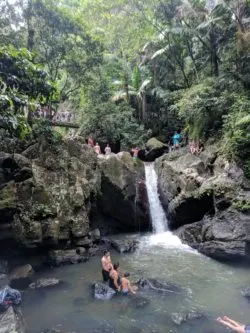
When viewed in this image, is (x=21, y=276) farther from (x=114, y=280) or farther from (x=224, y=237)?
(x=224, y=237)

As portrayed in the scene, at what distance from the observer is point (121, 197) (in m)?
17.6

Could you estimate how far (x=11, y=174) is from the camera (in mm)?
13547

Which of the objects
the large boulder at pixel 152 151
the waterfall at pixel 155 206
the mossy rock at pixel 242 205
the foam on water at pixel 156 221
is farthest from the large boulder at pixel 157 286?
the large boulder at pixel 152 151

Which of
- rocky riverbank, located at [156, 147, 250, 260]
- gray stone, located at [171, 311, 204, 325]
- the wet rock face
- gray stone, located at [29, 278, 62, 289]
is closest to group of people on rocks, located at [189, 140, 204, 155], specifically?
rocky riverbank, located at [156, 147, 250, 260]

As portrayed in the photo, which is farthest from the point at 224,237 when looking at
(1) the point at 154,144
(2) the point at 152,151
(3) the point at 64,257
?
(1) the point at 154,144

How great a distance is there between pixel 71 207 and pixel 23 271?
3.40 meters

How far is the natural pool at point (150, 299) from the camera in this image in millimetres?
8945

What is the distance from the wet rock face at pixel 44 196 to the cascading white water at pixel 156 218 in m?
3.85

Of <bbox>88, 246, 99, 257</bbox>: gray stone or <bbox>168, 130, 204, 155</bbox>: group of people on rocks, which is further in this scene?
<bbox>168, 130, 204, 155</bbox>: group of people on rocks

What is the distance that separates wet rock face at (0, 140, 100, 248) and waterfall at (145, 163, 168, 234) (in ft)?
13.0

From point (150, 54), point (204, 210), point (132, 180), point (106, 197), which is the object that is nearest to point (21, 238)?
point (106, 197)

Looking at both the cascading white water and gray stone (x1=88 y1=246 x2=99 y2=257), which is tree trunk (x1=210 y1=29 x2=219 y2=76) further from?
gray stone (x1=88 y1=246 x2=99 y2=257)

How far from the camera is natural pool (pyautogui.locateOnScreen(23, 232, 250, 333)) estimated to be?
8945 mm

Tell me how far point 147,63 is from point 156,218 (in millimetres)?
13660
